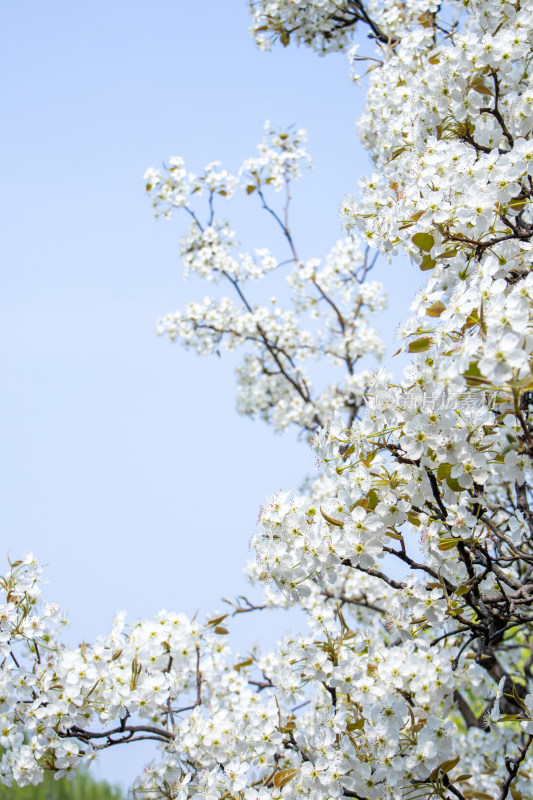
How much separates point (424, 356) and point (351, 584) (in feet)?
12.5

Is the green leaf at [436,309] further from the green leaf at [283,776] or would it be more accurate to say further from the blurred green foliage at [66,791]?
the blurred green foliage at [66,791]

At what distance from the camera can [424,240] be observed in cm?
221

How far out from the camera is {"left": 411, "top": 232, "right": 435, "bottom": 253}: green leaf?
86.7 inches

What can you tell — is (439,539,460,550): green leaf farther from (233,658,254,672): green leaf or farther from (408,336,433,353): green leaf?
(233,658,254,672): green leaf

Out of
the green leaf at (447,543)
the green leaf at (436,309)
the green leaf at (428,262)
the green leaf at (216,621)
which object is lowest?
the green leaf at (447,543)

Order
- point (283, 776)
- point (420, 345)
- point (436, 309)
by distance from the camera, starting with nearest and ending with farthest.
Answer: point (420, 345)
point (436, 309)
point (283, 776)

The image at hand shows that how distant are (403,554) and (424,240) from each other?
3.38 feet

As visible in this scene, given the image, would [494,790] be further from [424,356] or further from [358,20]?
[358,20]

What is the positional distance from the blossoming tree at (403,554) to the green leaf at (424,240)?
0.5 inches

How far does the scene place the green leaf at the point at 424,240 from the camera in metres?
2.20

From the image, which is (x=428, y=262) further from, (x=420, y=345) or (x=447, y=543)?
(x=447, y=543)

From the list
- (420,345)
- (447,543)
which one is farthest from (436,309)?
(447,543)

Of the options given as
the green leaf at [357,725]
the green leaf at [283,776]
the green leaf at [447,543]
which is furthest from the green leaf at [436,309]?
the green leaf at [283,776]

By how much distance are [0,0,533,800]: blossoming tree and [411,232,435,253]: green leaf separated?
1 cm
